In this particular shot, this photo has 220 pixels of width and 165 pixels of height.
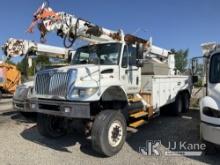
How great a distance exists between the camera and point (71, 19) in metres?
7.76

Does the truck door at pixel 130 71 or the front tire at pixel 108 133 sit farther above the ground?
the truck door at pixel 130 71

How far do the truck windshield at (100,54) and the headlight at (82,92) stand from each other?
1.30m

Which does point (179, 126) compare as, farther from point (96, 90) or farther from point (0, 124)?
point (0, 124)

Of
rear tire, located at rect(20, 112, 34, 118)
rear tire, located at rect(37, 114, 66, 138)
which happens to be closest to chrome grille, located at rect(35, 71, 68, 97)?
rear tire, located at rect(37, 114, 66, 138)

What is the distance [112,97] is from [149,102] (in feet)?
6.82

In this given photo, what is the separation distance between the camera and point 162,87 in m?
8.88

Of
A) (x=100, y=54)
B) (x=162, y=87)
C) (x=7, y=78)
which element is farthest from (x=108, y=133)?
(x=7, y=78)

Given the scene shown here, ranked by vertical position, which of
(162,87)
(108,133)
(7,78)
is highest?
(7,78)

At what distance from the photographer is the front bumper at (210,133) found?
500cm

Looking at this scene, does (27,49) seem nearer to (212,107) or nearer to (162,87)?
(162,87)

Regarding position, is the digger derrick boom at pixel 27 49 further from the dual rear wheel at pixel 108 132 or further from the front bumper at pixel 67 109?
the dual rear wheel at pixel 108 132

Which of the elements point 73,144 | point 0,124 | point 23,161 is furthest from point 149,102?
point 0,124

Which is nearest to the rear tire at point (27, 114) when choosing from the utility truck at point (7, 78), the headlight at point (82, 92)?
the headlight at point (82, 92)

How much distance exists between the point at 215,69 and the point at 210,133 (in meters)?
1.71
